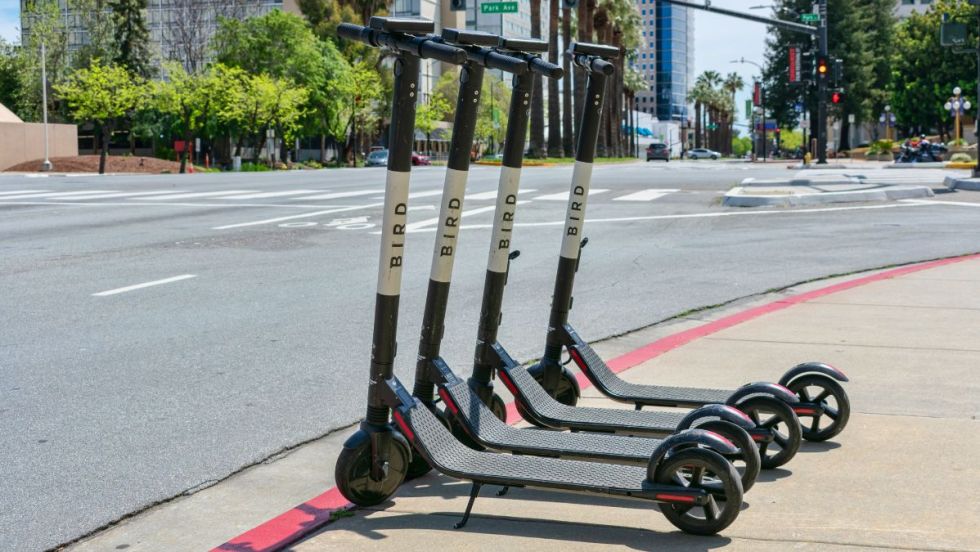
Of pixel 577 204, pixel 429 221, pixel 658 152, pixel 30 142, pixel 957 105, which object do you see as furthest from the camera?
pixel 658 152

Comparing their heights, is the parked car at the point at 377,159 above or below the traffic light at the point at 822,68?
below

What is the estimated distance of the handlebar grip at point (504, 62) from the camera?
166 inches

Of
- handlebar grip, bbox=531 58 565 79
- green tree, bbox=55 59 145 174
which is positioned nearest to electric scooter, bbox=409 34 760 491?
handlebar grip, bbox=531 58 565 79

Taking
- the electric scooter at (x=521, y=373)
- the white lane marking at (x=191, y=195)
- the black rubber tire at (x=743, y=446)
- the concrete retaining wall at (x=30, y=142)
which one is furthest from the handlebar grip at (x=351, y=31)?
the concrete retaining wall at (x=30, y=142)

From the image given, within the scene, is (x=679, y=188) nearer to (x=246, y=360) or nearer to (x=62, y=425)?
(x=246, y=360)

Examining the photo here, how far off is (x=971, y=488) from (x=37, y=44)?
97.5 m

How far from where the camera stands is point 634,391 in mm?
5418

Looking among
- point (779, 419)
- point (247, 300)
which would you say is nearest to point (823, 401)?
point (779, 419)

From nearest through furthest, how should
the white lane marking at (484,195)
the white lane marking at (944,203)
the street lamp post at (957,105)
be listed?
the white lane marking at (944,203) < the white lane marking at (484,195) < the street lamp post at (957,105)

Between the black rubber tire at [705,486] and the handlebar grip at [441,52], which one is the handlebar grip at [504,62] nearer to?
the handlebar grip at [441,52]

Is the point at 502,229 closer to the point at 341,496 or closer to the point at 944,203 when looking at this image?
the point at 341,496

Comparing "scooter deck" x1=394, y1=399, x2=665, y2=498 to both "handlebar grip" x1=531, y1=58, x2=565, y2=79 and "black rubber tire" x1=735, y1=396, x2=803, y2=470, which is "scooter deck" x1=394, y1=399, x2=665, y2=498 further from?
"handlebar grip" x1=531, y1=58, x2=565, y2=79

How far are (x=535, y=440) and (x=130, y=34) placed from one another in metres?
100

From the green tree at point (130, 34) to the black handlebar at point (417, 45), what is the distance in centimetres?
9711
